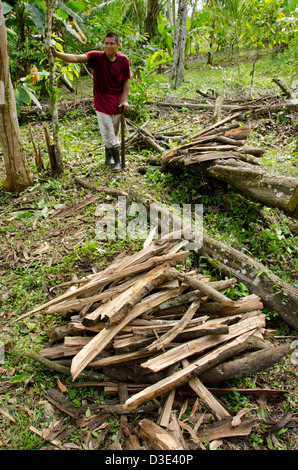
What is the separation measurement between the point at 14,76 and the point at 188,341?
7981 millimetres

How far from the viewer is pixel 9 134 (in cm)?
449

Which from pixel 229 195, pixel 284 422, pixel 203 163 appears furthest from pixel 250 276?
pixel 203 163

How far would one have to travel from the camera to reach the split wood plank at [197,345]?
2283 mm

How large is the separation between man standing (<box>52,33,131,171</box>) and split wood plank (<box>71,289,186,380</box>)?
3196mm

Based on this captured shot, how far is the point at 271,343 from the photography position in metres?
2.77

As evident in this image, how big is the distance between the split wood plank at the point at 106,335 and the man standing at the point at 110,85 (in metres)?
3.20

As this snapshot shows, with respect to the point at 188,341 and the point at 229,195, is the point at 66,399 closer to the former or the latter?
the point at 188,341

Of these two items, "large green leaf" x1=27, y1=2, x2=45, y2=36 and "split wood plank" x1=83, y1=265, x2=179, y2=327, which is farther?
"large green leaf" x1=27, y1=2, x2=45, y2=36

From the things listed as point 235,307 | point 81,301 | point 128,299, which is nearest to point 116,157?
point 81,301

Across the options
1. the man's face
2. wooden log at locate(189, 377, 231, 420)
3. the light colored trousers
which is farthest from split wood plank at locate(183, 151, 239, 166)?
wooden log at locate(189, 377, 231, 420)

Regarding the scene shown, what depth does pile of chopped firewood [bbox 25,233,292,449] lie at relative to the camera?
2.24 metres

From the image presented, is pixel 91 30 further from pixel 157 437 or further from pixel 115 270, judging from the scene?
pixel 157 437

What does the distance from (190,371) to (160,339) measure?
0.32m

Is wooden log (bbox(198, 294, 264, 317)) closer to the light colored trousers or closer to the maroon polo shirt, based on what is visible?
the light colored trousers
